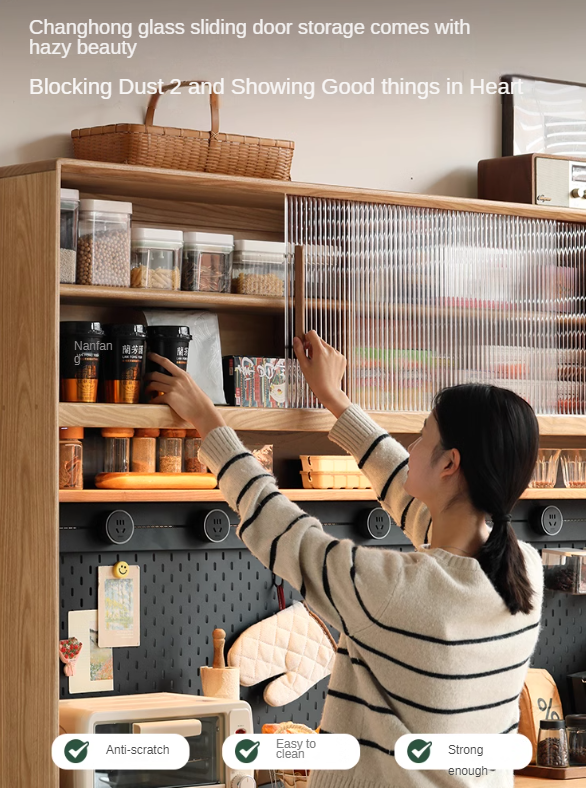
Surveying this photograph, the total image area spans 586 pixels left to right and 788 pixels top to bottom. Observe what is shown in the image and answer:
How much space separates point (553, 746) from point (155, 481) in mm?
1329

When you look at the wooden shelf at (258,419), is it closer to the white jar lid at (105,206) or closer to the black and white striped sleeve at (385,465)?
the black and white striped sleeve at (385,465)

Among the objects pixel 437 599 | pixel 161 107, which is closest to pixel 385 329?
pixel 161 107

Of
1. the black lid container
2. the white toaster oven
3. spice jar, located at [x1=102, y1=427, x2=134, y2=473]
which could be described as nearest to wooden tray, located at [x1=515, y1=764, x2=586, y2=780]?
the white toaster oven

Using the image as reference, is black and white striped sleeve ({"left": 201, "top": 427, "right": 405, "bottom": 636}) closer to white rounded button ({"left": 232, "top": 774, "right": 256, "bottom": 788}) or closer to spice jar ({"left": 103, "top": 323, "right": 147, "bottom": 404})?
spice jar ({"left": 103, "top": 323, "right": 147, "bottom": 404})

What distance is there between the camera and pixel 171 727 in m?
2.39

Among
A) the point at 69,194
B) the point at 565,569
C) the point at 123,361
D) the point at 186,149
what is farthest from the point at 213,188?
the point at 565,569

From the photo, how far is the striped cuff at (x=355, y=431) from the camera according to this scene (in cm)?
249

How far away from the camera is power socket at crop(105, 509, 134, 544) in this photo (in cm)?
275

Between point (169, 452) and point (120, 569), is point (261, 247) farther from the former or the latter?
point (120, 569)

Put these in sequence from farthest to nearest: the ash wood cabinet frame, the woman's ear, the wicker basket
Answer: the wicker basket
the ash wood cabinet frame
the woman's ear

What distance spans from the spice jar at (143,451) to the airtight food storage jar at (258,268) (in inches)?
17.7

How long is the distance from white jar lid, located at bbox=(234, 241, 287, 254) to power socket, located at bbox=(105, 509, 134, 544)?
77 centimetres

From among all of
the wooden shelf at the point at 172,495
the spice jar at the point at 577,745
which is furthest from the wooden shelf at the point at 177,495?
the spice jar at the point at 577,745

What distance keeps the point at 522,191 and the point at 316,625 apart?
1416 millimetres
